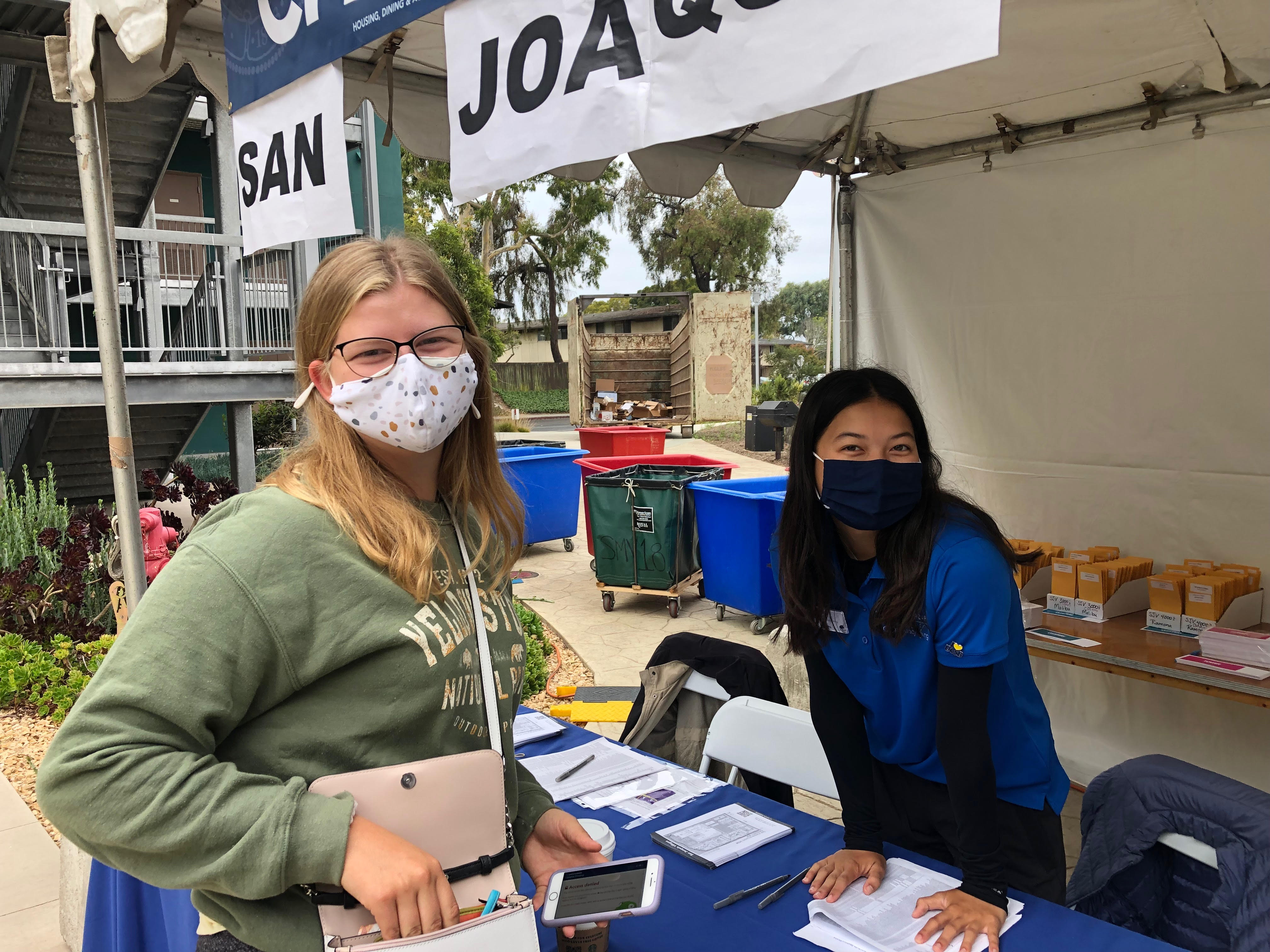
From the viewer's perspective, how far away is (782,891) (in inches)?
71.0

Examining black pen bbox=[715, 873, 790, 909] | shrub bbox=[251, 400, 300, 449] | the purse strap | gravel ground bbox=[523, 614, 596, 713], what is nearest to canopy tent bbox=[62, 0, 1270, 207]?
the purse strap

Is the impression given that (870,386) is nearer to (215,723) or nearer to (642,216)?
(215,723)

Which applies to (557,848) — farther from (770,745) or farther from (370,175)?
(370,175)

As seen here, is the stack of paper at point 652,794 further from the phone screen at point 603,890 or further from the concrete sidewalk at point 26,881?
the concrete sidewalk at point 26,881

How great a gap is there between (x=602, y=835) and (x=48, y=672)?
4.77 m

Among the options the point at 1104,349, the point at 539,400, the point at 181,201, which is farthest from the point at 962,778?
the point at 539,400

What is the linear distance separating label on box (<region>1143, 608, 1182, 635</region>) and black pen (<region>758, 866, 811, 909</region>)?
2.62m

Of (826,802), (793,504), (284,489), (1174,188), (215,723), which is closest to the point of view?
(215,723)

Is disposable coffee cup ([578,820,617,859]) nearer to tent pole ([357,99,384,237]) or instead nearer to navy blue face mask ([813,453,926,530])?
navy blue face mask ([813,453,926,530])

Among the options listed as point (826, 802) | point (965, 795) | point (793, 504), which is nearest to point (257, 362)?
point (826, 802)

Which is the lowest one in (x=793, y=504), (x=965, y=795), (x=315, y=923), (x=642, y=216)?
(x=965, y=795)

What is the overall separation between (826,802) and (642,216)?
43814 mm

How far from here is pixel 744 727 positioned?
2.77 metres

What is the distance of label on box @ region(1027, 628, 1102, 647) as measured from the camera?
3.62 metres
